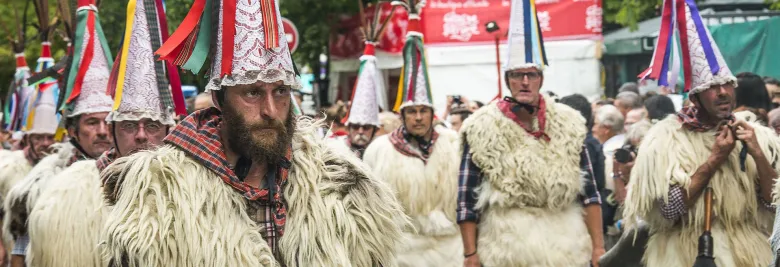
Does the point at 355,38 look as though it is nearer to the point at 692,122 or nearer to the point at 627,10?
the point at 627,10

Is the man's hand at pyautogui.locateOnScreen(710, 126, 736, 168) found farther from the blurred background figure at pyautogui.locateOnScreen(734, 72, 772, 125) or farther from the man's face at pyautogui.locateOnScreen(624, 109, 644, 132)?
the man's face at pyautogui.locateOnScreen(624, 109, 644, 132)

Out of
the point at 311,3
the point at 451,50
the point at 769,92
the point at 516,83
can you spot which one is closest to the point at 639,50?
the point at 451,50

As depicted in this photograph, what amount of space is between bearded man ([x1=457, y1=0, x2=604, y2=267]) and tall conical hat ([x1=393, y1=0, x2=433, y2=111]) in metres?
2.48

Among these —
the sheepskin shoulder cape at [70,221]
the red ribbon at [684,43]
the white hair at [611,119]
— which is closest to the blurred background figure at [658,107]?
the white hair at [611,119]

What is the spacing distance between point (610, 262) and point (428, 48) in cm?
1096

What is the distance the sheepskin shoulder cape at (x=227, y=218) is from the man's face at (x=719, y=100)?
3.14 m

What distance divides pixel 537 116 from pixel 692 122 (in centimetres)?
106

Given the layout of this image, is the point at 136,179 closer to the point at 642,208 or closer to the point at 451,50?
the point at 642,208

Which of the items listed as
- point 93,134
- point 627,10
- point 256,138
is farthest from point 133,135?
point 627,10

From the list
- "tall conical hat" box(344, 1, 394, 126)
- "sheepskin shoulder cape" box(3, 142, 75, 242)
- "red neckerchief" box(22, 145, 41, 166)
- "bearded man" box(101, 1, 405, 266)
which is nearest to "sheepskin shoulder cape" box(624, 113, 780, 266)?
"bearded man" box(101, 1, 405, 266)

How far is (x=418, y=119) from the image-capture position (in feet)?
34.4

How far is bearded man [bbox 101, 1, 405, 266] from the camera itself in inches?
176

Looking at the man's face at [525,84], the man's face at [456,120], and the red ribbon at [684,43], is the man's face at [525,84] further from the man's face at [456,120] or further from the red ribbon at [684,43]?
the man's face at [456,120]

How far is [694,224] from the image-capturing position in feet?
24.0
